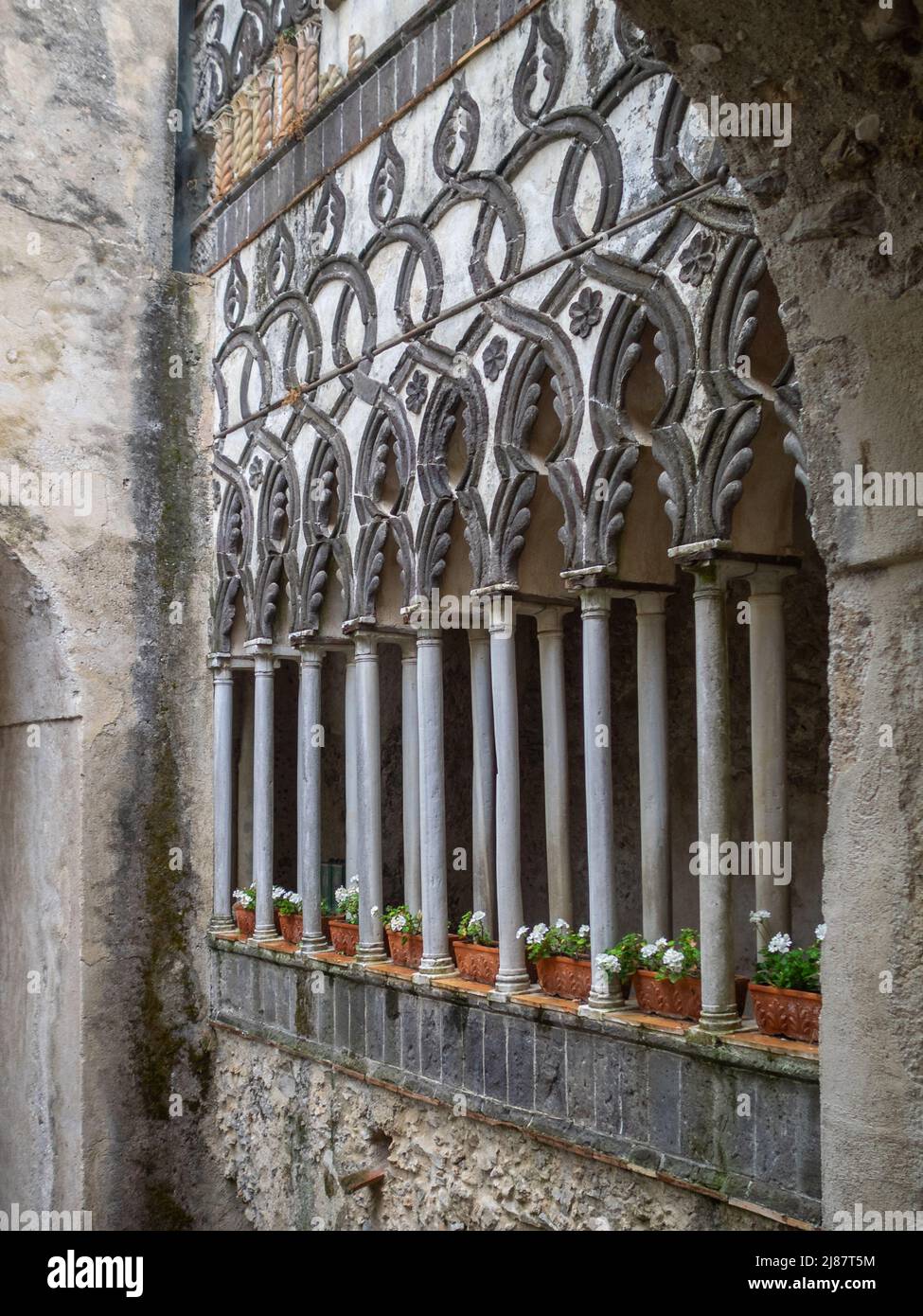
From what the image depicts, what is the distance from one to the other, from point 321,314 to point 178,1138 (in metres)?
5.58

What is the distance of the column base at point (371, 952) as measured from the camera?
24.6 ft

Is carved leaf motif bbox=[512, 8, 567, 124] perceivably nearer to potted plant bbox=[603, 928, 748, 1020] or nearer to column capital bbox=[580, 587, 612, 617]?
column capital bbox=[580, 587, 612, 617]

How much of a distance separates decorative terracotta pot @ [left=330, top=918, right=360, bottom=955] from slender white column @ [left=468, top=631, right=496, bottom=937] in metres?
0.87

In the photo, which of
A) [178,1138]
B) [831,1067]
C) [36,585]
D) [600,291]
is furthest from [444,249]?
[178,1138]

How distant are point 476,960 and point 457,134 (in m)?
4.22

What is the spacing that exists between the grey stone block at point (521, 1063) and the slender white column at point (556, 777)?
0.67 meters

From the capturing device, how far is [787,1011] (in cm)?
489

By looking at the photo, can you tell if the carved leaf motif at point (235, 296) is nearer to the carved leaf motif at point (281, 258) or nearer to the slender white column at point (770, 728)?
the carved leaf motif at point (281, 258)

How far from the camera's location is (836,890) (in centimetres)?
252

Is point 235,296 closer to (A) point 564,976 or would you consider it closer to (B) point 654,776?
(B) point 654,776

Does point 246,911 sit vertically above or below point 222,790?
below

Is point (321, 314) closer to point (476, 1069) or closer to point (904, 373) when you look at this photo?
point (476, 1069)

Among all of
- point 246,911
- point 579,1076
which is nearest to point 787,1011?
point 579,1076

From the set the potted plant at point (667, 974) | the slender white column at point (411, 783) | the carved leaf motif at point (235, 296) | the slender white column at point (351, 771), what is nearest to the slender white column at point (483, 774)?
the slender white column at point (411, 783)
